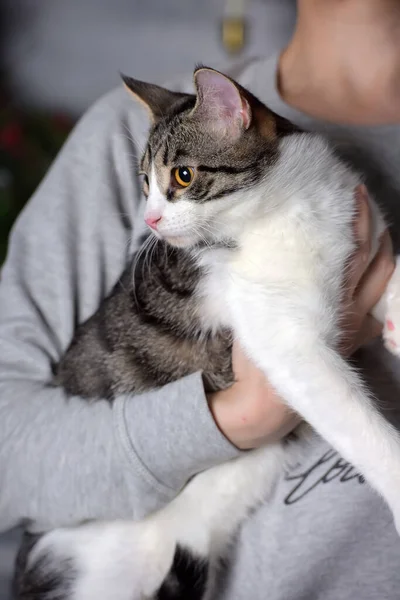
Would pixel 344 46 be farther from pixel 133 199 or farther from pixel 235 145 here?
pixel 133 199

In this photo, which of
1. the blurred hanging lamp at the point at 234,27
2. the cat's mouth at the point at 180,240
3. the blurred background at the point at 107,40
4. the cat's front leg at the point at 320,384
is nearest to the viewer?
the cat's front leg at the point at 320,384

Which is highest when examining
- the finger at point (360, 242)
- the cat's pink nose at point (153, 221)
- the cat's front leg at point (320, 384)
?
the finger at point (360, 242)

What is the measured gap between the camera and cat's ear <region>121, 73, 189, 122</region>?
101 cm

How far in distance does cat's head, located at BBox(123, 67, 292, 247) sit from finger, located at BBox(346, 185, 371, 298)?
0.16 m

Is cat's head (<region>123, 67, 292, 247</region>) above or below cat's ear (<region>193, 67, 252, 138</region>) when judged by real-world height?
below

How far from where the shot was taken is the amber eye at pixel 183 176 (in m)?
0.89

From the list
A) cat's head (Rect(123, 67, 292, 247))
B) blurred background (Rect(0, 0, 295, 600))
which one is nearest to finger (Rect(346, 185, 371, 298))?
cat's head (Rect(123, 67, 292, 247))

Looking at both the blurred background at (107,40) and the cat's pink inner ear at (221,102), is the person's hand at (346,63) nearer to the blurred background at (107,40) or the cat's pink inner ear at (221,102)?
the cat's pink inner ear at (221,102)

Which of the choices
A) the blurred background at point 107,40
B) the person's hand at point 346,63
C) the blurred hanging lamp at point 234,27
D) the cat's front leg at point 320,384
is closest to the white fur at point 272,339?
the cat's front leg at point 320,384

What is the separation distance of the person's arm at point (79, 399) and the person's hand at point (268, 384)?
3 cm

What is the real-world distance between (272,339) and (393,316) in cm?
21

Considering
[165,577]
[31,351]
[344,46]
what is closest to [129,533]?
[165,577]

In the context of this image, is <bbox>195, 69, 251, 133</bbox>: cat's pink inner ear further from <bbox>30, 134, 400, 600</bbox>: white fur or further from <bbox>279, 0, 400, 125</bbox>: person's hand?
<bbox>279, 0, 400, 125</bbox>: person's hand

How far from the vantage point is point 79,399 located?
1059mm
